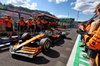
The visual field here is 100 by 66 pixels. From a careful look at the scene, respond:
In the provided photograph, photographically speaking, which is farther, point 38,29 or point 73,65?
point 38,29

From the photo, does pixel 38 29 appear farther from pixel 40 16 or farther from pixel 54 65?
pixel 54 65

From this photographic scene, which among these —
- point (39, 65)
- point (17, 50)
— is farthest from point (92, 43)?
point (17, 50)

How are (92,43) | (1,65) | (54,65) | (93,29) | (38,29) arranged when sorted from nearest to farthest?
(92,43) < (93,29) < (1,65) < (54,65) < (38,29)

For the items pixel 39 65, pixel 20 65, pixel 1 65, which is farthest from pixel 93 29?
pixel 1 65

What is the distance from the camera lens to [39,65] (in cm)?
206

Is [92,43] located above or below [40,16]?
below

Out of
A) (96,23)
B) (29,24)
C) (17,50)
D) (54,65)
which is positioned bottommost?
(54,65)

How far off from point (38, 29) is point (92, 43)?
7008 mm

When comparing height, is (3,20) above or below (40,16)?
below

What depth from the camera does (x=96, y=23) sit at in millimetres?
999

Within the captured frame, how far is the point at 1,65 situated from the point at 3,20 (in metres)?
4.49

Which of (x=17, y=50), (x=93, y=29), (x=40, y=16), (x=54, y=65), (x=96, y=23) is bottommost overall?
(x=54, y=65)

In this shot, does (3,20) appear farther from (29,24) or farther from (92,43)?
(92,43)

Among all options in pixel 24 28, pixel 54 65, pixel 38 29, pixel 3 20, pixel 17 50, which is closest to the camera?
pixel 54 65
